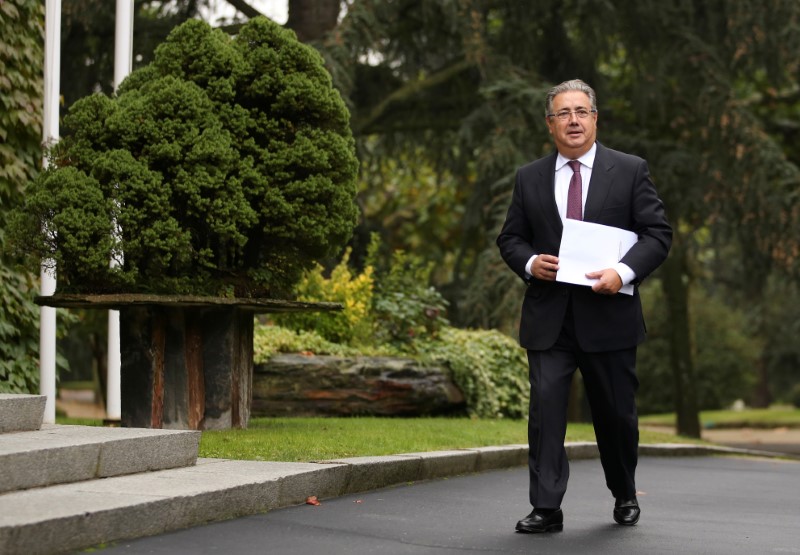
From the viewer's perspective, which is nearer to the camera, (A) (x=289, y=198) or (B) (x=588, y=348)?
(B) (x=588, y=348)

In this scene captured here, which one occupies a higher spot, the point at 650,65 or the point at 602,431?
the point at 650,65

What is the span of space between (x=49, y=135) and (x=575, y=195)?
546cm

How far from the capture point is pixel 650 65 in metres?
17.0

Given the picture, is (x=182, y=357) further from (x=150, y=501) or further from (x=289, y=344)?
(x=289, y=344)

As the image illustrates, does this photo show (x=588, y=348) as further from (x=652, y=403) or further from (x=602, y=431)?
(x=652, y=403)

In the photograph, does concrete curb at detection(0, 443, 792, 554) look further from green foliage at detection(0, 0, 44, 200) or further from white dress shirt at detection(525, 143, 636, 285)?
green foliage at detection(0, 0, 44, 200)

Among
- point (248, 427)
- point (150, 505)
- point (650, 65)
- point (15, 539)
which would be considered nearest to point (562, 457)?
point (150, 505)

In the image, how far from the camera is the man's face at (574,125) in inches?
231

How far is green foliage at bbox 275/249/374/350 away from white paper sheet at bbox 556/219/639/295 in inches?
282

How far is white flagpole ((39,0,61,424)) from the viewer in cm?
987

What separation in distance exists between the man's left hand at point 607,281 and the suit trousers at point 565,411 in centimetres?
20

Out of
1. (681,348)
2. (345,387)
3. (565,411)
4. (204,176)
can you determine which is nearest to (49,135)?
(204,176)

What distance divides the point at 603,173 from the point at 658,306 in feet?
96.7

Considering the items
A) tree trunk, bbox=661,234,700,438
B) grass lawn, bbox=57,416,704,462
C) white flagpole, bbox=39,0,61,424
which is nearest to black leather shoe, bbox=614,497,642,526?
grass lawn, bbox=57,416,704,462
